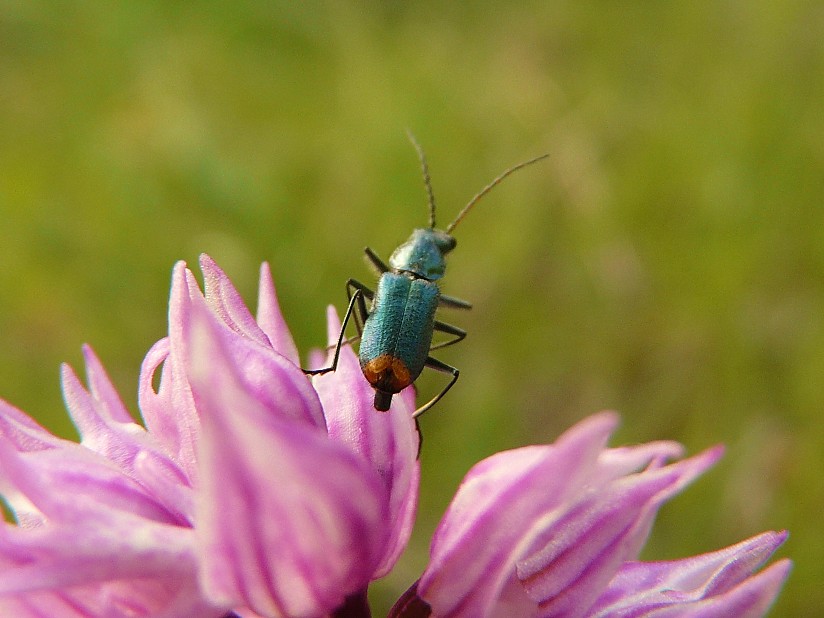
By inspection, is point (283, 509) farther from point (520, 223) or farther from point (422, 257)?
point (520, 223)

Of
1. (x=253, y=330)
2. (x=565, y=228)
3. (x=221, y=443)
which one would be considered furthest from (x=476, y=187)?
(x=221, y=443)

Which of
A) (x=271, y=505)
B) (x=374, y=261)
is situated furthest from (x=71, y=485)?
(x=374, y=261)

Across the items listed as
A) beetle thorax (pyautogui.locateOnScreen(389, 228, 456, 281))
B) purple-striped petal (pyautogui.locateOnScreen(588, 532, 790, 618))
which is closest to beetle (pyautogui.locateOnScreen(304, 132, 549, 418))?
beetle thorax (pyautogui.locateOnScreen(389, 228, 456, 281))

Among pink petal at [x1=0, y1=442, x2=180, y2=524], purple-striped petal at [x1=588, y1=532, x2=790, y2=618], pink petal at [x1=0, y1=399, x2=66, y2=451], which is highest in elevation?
pink petal at [x1=0, y1=399, x2=66, y2=451]

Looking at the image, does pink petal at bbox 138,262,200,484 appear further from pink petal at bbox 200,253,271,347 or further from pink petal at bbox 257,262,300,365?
pink petal at bbox 257,262,300,365

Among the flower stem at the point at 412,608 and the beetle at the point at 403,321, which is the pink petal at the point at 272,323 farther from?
the flower stem at the point at 412,608

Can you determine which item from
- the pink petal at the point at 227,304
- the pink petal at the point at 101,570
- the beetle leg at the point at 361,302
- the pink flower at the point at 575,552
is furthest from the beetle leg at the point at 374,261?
the pink petal at the point at 101,570

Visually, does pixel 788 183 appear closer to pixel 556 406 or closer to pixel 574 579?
pixel 556 406
